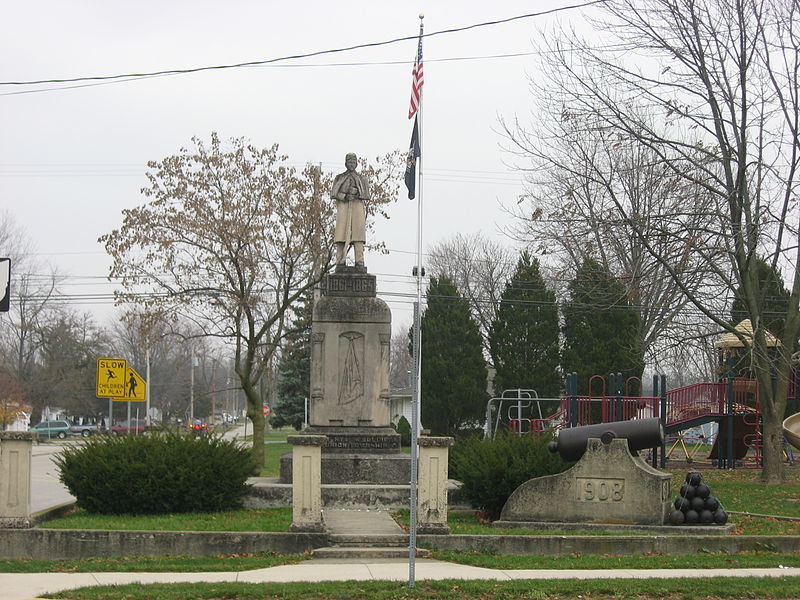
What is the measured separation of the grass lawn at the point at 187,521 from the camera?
14.6 metres

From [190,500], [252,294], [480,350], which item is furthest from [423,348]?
[190,500]

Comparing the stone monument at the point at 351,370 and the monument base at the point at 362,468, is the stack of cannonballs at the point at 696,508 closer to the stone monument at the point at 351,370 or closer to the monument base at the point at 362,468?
the monument base at the point at 362,468

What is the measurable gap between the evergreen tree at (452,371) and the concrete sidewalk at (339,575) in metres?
34.2

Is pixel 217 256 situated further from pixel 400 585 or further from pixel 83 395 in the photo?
pixel 83 395

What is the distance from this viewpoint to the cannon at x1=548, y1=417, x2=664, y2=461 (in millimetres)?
15422

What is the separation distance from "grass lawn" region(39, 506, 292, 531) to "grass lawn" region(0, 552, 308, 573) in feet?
3.14

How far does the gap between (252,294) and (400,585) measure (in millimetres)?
23243

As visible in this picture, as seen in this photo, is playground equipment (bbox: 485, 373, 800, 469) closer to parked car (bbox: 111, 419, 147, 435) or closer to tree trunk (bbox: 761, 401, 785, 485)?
tree trunk (bbox: 761, 401, 785, 485)

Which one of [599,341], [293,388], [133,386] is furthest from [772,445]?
[293,388]

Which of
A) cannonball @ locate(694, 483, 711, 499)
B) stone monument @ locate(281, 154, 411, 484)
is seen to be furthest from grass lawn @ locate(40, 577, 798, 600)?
stone monument @ locate(281, 154, 411, 484)

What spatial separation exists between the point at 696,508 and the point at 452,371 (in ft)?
105

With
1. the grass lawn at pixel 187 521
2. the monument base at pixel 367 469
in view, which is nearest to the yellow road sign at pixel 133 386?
the monument base at pixel 367 469

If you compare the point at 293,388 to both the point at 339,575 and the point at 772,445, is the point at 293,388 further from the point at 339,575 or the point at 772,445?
the point at 339,575

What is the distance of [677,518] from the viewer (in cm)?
1511
